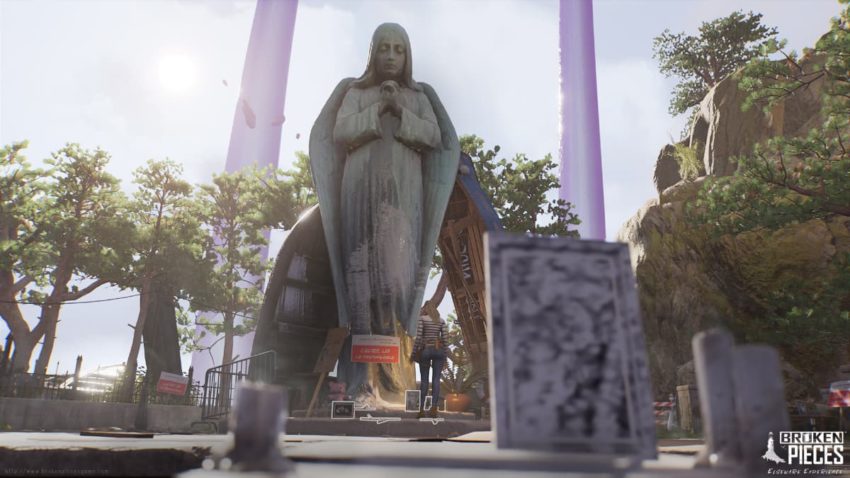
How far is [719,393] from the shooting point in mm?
2131

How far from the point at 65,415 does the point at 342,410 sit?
8.21 meters

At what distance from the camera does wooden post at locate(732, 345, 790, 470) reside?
2021 millimetres

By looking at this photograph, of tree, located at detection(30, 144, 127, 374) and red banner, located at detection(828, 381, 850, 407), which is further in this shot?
tree, located at detection(30, 144, 127, 374)

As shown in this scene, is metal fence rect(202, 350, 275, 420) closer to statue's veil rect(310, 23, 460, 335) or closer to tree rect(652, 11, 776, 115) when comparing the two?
statue's veil rect(310, 23, 460, 335)

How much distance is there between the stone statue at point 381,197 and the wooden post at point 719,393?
8620mm

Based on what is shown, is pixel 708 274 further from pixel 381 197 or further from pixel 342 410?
pixel 342 410

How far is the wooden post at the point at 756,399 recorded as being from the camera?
6.63 feet

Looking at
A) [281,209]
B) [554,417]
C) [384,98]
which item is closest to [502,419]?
[554,417]

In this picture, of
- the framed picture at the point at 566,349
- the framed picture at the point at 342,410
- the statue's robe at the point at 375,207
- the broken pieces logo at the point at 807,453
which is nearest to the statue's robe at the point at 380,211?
the statue's robe at the point at 375,207

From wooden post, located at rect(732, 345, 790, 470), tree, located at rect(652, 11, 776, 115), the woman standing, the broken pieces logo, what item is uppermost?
tree, located at rect(652, 11, 776, 115)

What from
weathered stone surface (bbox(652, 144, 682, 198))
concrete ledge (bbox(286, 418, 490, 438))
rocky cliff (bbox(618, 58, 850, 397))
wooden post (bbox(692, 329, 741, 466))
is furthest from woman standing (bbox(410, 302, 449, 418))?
weathered stone surface (bbox(652, 144, 682, 198))

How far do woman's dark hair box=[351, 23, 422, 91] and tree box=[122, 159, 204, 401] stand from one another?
14834mm

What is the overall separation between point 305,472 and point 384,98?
9.24 meters

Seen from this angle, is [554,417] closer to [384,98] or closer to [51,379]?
[384,98]
